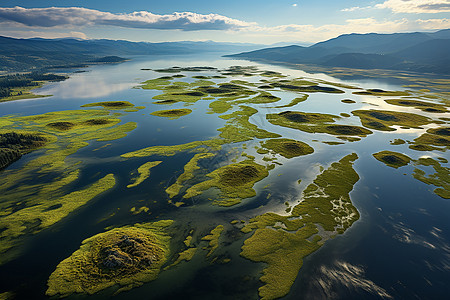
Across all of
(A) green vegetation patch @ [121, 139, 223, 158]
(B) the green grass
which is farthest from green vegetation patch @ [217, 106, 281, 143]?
(B) the green grass

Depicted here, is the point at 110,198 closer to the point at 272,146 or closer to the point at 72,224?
the point at 72,224

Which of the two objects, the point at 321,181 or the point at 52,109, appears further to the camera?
the point at 52,109

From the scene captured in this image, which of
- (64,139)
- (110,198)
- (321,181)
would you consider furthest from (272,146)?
(64,139)

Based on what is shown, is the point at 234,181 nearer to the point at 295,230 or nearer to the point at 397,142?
the point at 295,230

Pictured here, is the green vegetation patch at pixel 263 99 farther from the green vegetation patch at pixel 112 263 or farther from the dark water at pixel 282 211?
the green vegetation patch at pixel 112 263

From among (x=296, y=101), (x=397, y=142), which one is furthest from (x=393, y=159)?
(x=296, y=101)

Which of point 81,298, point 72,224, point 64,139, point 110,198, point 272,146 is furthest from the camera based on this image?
point 64,139

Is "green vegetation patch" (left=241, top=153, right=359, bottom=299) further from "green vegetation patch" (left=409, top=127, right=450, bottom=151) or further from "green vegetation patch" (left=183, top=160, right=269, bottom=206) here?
"green vegetation patch" (left=409, top=127, right=450, bottom=151)
